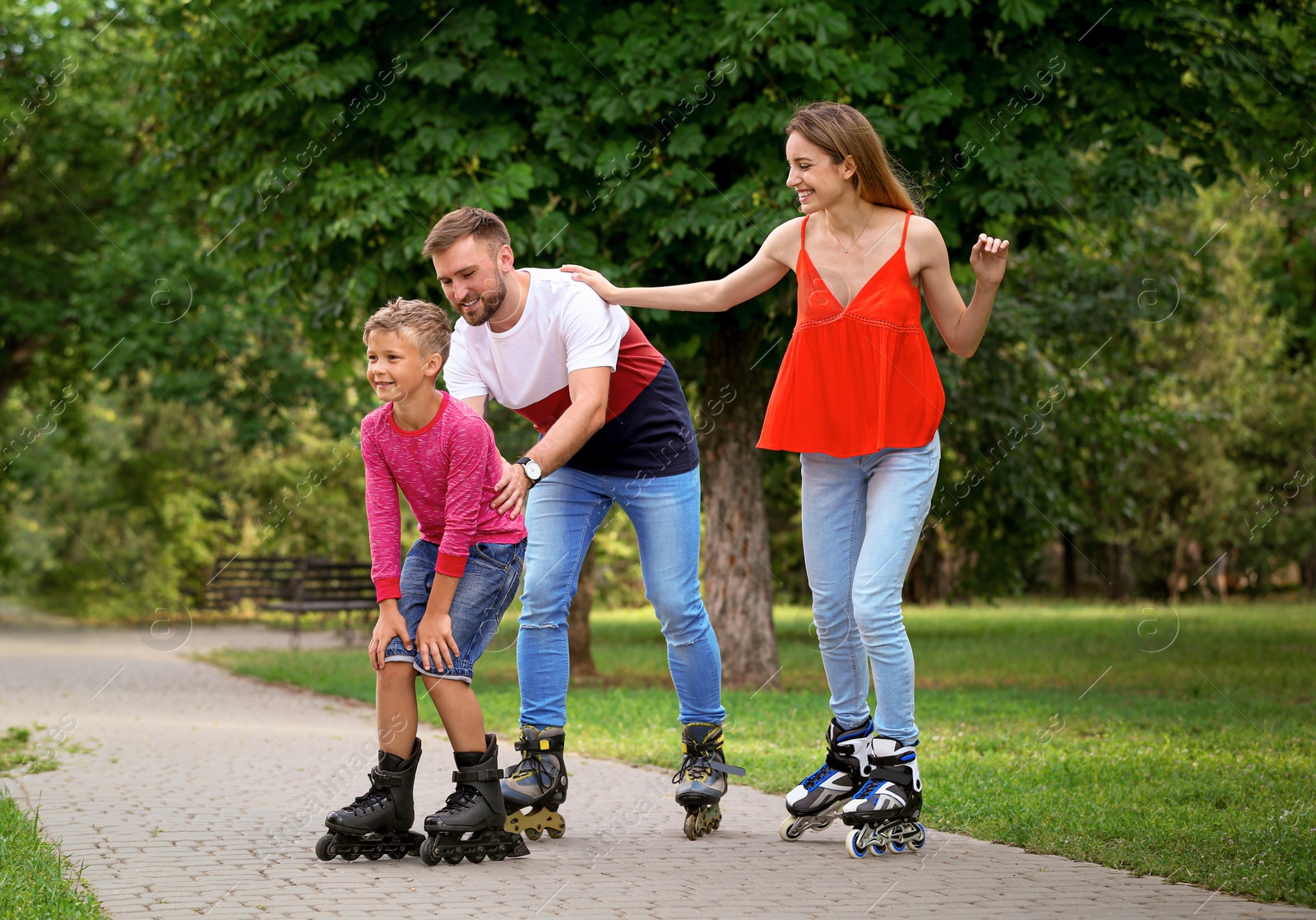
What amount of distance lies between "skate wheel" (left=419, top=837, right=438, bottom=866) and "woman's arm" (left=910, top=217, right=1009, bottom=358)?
7.56 feet

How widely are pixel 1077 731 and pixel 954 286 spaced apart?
5.12 meters

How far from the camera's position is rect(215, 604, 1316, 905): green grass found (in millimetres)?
4695

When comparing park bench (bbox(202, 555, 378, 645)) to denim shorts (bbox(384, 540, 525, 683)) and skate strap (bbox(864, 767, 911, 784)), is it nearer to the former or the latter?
denim shorts (bbox(384, 540, 525, 683))

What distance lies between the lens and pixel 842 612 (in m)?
4.70

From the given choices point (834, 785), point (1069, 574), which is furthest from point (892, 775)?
point (1069, 574)

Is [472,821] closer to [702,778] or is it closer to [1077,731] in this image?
[702,778]

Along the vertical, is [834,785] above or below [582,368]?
below

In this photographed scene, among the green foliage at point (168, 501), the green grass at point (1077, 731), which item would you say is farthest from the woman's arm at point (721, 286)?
the green foliage at point (168, 501)

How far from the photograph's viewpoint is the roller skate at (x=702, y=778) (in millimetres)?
4746

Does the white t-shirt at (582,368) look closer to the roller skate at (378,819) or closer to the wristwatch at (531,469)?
the wristwatch at (531,469)

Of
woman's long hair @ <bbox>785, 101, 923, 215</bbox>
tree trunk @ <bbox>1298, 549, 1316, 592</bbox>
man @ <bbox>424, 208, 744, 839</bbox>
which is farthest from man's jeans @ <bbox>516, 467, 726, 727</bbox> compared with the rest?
tree trunk @ <bbox>1298, 549, 1316, 592</bbox>

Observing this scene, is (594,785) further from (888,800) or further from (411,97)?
(411,97)

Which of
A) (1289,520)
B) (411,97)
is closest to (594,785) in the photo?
(411,97)

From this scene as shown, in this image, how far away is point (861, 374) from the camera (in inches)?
179
